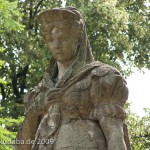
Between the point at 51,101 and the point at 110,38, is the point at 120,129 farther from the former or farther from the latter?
the point at 110,38

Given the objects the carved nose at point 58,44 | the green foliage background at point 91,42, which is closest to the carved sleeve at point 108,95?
the carved nose at point 58,44

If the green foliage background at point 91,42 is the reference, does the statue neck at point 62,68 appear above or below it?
below

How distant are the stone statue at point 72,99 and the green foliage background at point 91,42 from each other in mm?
11283

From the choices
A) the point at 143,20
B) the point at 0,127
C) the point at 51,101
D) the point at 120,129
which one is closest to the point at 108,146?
the point at 120,129

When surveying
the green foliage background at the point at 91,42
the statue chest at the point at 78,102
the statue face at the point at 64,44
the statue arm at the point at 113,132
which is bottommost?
the statue arm at the point at 113,132

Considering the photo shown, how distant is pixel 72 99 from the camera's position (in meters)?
5.55

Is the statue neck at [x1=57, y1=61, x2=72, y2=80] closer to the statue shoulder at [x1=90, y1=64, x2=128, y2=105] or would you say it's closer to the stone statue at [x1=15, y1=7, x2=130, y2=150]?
the stone statue at [x1=15, y1=7, x2=130, y2=150]

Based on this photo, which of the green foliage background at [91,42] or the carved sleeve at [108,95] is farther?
the green foliage background at [91,42]

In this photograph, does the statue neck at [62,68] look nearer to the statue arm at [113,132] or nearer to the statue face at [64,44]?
the statue face at [64,44]

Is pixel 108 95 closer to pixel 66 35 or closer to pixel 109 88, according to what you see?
pixel 109 88

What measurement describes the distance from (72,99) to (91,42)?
14.1m

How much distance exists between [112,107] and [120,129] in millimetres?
237

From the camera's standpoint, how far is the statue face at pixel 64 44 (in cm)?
588

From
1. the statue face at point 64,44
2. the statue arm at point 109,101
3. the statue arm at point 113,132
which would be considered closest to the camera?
the statue arm at point 113,132
